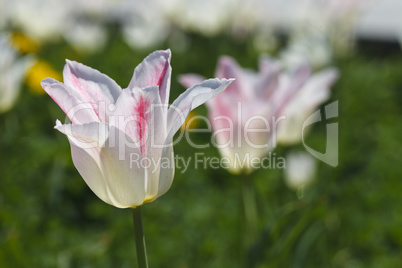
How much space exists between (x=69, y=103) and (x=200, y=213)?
4.14ft

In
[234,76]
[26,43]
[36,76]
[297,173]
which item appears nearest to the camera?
[234,76]

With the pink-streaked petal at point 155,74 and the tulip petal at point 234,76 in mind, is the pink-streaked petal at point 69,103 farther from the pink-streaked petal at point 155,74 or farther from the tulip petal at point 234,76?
the tulip petal at point 234,76

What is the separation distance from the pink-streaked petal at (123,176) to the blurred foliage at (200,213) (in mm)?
537

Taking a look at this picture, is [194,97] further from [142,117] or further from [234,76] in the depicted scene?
[234,76]

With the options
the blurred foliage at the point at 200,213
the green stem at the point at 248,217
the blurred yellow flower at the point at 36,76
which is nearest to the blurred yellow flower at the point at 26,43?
the blurred yellow flower at the point at 36,76

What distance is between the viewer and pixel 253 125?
119cm

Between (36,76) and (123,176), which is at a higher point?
(36,76)

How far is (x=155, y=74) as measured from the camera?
0.70 metres

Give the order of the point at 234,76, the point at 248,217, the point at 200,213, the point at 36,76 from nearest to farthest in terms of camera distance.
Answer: the point at 234,76, the point at 248,217, the point at 200,213, the point at 36,76

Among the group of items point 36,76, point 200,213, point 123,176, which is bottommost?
point 200,213

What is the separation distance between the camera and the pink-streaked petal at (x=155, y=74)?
69 centimetres

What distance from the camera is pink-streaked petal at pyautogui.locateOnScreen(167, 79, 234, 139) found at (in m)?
0.66

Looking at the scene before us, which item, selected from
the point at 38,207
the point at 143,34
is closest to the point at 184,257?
the point at 38,207

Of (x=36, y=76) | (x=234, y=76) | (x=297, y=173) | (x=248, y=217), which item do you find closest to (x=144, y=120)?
(x=234, y=76)
